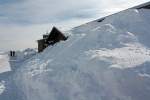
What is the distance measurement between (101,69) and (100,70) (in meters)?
0.05

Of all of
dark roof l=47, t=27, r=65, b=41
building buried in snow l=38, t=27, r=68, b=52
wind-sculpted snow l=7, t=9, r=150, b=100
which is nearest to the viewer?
wind-sculpted snow l=7, t=9, r=150, b=100

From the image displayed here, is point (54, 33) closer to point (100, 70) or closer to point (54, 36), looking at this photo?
point (54, 36)

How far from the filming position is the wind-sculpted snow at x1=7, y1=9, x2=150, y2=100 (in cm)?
902

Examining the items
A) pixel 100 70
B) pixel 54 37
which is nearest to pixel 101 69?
pixel 100 70

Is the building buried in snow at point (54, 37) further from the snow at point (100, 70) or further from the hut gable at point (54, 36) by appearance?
the snow at point (100, 70)

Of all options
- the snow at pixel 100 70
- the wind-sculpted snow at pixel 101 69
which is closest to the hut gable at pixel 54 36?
the snow at pixel 100 70

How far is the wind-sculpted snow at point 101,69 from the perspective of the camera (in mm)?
9016

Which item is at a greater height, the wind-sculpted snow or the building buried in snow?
the wind-sculpted snow

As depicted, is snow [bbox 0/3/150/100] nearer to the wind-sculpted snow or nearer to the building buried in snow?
the wind-sculpted snow

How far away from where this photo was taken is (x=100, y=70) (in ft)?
32.6

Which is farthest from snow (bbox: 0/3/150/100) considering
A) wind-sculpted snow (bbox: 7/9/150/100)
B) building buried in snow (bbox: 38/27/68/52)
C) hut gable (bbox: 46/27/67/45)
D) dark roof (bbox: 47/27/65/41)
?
dark roof (bbox: 47/27/65/41)

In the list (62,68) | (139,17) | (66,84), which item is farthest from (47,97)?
(139,17)

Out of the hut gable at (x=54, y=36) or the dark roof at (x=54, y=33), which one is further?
the dark roof at (x=54, y=33)

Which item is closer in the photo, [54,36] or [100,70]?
[100,70]
